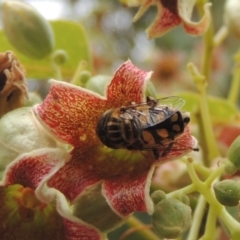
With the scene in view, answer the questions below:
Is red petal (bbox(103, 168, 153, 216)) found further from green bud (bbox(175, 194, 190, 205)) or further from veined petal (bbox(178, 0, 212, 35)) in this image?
veined petal (bbox(178, 0, 212, 35))

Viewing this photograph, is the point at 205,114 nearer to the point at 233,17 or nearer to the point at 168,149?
the point at 233,17

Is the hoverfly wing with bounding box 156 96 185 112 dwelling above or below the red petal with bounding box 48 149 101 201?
above

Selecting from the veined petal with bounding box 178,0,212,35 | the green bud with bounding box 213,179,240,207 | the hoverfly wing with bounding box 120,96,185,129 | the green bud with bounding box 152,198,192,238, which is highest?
the veined petal with bounding box 178,0,212,35

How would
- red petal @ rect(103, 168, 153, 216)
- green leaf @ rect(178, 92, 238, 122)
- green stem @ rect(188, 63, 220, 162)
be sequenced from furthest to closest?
green leaf @ rect(178, 92, 238, 122)
green stem @ rect(188, 63, 220, 162)
red petal @ rect(103, 168, 153, 216)

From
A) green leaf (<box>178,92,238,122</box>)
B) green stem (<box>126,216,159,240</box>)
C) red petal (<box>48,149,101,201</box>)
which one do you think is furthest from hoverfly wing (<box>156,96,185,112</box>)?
green leaf (<box>178,92,238,122</box>)

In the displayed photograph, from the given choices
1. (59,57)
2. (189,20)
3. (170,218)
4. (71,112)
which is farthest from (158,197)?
(59,57)

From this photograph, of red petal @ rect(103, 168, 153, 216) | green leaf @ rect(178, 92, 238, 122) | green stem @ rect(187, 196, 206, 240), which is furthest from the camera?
green leaf @ rect(178, 92, 238, 122)

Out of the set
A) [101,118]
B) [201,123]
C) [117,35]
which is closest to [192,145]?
[101,118]

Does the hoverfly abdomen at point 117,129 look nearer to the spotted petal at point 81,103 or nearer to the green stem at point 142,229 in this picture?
the spotted petal at point 81,103
